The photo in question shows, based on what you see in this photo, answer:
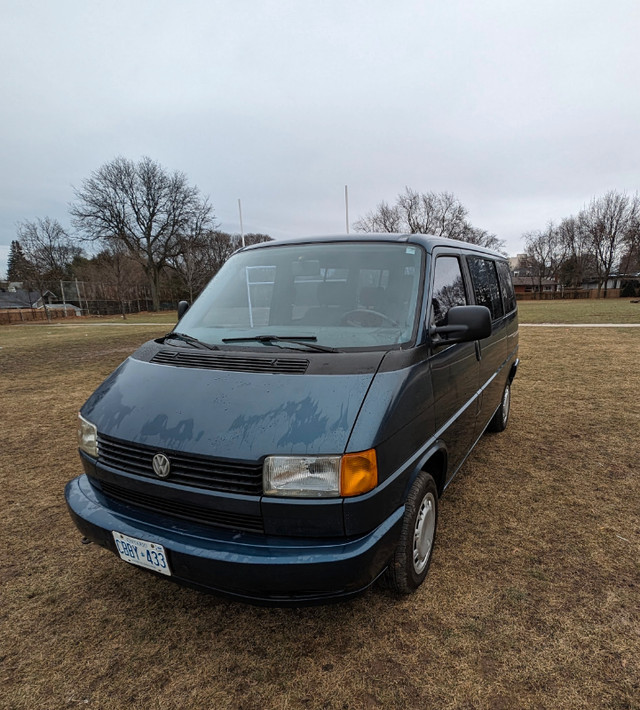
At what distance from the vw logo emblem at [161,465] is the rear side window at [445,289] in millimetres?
1703

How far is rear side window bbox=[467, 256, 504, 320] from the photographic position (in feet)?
11.7

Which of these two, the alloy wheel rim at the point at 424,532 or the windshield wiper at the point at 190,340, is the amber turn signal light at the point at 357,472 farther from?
the windshield wiper at the point at 190,340

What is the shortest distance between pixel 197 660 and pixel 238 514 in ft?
2.84

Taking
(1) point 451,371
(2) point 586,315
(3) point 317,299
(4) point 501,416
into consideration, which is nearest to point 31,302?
(2) point 586,315

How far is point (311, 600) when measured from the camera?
70.4 inches

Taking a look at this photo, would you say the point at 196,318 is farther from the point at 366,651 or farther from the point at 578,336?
the point at 578,336

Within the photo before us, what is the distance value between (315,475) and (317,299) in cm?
130

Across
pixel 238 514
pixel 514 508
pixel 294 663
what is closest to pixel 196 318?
pixel 238 514

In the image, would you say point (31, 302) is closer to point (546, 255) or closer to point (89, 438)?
point (89, 438)

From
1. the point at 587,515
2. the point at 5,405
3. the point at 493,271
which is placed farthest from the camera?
the point at 5,405

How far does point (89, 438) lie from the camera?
2320 mm

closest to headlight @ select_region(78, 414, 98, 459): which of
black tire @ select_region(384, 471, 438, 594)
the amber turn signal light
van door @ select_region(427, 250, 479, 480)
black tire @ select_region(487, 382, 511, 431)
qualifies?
the amber turn signal light

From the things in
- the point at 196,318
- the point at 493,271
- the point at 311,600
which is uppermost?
the point at 493,271

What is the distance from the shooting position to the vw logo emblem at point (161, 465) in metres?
1.93
